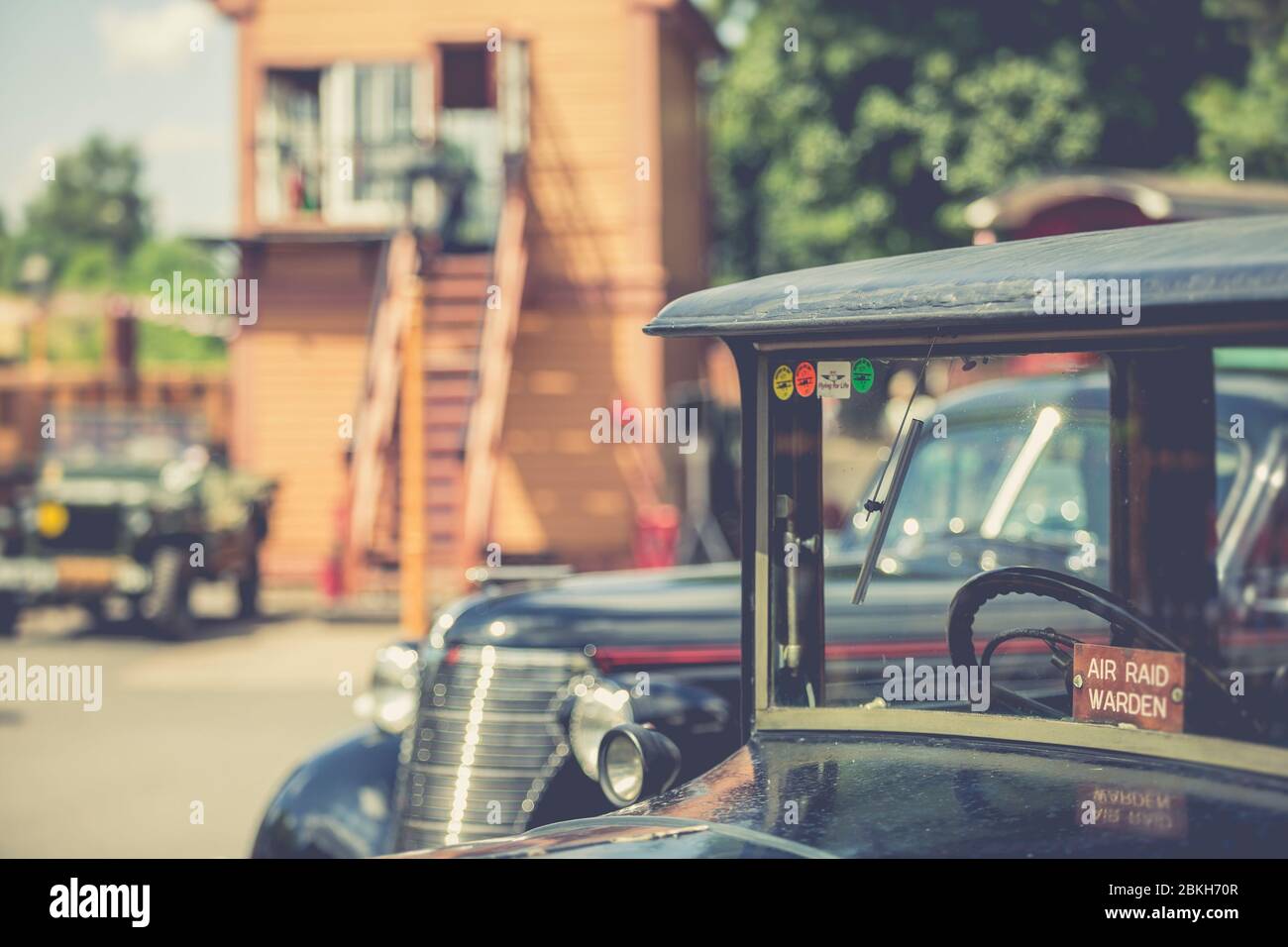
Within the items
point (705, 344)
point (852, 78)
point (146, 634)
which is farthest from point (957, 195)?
point (146, 634)

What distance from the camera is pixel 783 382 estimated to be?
3014 millimetres

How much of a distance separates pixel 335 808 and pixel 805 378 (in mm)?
2557

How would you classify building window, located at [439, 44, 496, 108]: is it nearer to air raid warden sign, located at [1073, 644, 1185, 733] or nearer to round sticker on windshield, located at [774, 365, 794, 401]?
round sticker on windshield, located at [774, 365, 794, 401]

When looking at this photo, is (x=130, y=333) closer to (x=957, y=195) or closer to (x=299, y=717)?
(x=957, y=195)

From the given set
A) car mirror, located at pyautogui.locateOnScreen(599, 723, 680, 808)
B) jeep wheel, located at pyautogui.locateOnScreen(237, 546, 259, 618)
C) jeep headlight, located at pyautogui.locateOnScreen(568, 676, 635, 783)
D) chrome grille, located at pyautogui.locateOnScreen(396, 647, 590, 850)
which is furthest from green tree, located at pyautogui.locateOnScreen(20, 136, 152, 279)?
car mirror, located at pyautogui.locateOnScreen(599, 723, 680, 808)

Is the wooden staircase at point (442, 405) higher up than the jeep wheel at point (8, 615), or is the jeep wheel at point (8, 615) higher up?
the wooden staircase at point (442, 405)

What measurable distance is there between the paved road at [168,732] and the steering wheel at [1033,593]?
4642 mm

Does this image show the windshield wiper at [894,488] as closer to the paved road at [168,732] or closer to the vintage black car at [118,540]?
the paved road at [168,732]

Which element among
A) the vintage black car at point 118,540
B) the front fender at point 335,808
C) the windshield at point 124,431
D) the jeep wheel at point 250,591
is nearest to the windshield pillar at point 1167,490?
the front fender at point 335,808

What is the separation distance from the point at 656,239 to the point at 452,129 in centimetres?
397

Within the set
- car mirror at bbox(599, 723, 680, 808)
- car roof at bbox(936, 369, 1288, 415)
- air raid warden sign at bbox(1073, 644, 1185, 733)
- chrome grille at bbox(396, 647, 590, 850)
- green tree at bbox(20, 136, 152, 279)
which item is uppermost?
green tree at bbox(20, 136, 152, 279)

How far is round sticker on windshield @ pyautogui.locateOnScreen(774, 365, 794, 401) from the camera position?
3.00 m

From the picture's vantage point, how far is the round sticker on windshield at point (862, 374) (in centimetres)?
288
